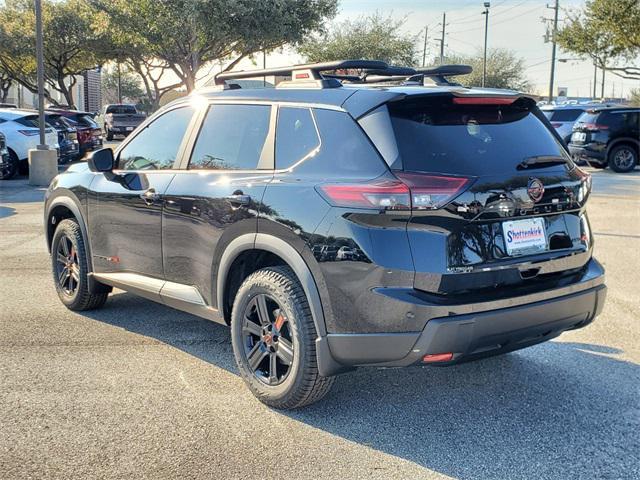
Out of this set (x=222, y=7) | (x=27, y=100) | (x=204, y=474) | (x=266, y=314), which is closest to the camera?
(x=204, y=474)

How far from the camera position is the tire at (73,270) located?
5.79m

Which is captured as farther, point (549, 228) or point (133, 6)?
point (133, 6)

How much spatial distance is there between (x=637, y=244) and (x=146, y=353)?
693cm

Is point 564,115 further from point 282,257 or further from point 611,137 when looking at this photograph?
point 282,257

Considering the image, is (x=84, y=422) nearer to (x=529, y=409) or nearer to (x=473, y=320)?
(x=473, y=320)

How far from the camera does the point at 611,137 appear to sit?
19.3 m

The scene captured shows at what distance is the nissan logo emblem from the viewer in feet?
12.2

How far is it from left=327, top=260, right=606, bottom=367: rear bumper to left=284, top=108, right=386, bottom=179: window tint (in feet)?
2.66

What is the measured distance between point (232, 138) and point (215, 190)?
0.39 m

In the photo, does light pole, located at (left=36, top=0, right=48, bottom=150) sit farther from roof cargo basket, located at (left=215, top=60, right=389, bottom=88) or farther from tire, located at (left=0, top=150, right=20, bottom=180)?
roof cargo basket, located at (left=215, top=60, right=389, bottom=88)

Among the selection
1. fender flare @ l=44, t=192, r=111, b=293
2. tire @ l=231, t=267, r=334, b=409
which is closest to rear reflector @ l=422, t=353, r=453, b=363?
tire @ l=231, t=267, r=334, b=409

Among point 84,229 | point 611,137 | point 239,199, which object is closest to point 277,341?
point 239,199

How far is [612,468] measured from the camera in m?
3.41

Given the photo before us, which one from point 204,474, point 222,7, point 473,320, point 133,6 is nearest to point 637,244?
point 473,320
